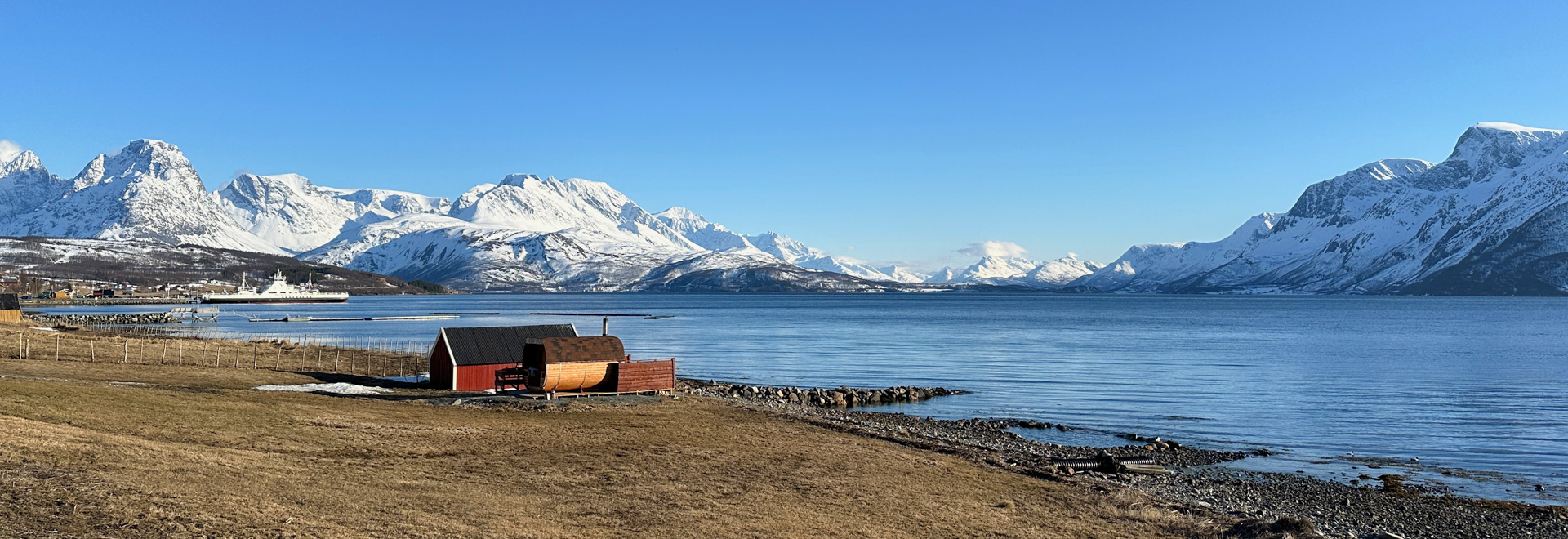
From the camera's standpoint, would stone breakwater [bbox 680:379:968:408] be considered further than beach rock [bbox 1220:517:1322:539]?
Yes

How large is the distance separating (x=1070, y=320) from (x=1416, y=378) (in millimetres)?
109836

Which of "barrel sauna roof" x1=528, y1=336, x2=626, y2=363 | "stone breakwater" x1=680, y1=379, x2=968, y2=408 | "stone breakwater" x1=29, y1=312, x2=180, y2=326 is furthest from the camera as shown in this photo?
"stone breakwater" x1=29, y1=312, x2=180, y2=326

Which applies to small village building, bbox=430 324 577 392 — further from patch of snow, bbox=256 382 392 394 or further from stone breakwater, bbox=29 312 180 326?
stone breakwater, bbox=29 312 180 326

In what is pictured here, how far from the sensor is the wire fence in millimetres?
57816

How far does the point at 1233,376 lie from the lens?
72.1 metres

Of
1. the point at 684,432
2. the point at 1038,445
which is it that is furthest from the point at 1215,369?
the point at 684,432

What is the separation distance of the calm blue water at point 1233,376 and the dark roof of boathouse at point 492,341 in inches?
784

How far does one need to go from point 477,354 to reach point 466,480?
1119 inches

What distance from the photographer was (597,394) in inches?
1806

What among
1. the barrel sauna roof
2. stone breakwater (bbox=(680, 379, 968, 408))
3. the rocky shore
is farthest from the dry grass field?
stone breakwater (bbox=(680, 379, 968, 408))

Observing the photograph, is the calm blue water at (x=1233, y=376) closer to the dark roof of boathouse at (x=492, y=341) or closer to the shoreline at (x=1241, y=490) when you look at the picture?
the shoreline at (x=1241, y=490)

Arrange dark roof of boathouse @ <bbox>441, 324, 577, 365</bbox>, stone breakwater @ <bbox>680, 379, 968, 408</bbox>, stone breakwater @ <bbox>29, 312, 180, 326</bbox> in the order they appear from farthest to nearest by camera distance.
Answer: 1. stone breakwater @ <bbox>29, 312, 180, 326</bbox>
2. stone breakwater @ <bbox>680, 379, 968, 408</bbox>
3. dark roof of boathouse @ <bbox>441, 324, 577, 365</bbox>

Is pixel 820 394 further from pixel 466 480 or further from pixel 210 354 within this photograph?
pixel 210 354

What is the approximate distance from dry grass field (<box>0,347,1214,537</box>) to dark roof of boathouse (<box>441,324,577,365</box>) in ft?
44.6
